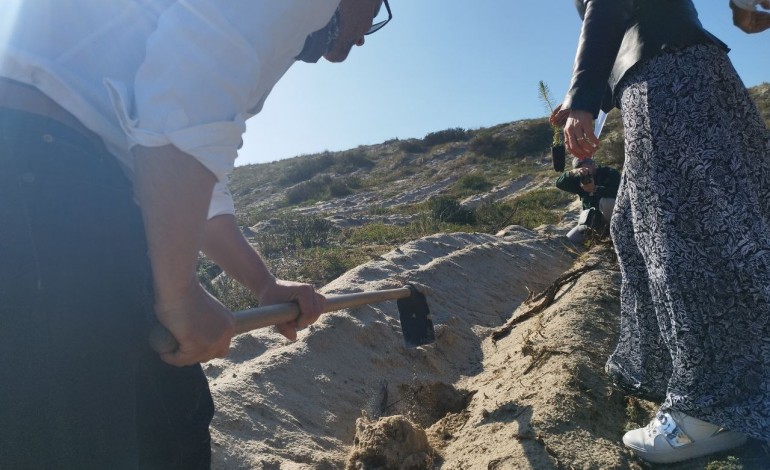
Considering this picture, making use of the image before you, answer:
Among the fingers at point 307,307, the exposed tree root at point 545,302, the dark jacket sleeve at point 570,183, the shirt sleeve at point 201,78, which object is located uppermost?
the dark jacket sleeve at point 570,183

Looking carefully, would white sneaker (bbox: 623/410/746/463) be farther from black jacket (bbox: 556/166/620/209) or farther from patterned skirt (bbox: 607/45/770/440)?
black jacket (bbox: 556/166/620/209)

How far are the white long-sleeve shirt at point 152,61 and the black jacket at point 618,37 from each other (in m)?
1.27

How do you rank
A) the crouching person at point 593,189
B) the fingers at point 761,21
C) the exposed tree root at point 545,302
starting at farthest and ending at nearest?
the crouching person at point 593,189 < the exposed tree root at point 545,302 < the fingers at point 761,21

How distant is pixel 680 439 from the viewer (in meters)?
1.93

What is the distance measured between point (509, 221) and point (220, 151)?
9945 mm

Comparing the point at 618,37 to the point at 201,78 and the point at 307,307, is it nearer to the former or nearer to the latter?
the point at 307,307

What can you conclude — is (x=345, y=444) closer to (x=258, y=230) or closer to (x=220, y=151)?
(x=220, y=151)

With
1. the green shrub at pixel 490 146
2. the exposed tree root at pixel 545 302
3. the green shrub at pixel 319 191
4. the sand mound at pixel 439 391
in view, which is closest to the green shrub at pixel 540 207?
the sand mound at pixel 439 391

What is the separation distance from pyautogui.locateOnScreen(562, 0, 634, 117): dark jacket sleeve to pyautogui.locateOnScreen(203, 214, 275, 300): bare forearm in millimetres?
1156

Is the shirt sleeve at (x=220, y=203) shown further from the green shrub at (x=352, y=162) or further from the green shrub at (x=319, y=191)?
the green shrub at (x=352, y=162)

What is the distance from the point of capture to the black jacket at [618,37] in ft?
6.70

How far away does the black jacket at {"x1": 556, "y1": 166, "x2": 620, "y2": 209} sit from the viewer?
21.7ft

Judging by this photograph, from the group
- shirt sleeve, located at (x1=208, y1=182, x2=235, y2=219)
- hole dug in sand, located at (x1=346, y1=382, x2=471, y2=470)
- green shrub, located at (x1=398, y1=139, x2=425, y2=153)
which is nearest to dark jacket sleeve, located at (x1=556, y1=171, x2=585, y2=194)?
hole dug in sand, located at (x1=346, y1=382, x2=471, y2=470)

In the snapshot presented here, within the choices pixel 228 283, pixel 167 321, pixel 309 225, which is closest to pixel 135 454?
pixel 167 321
